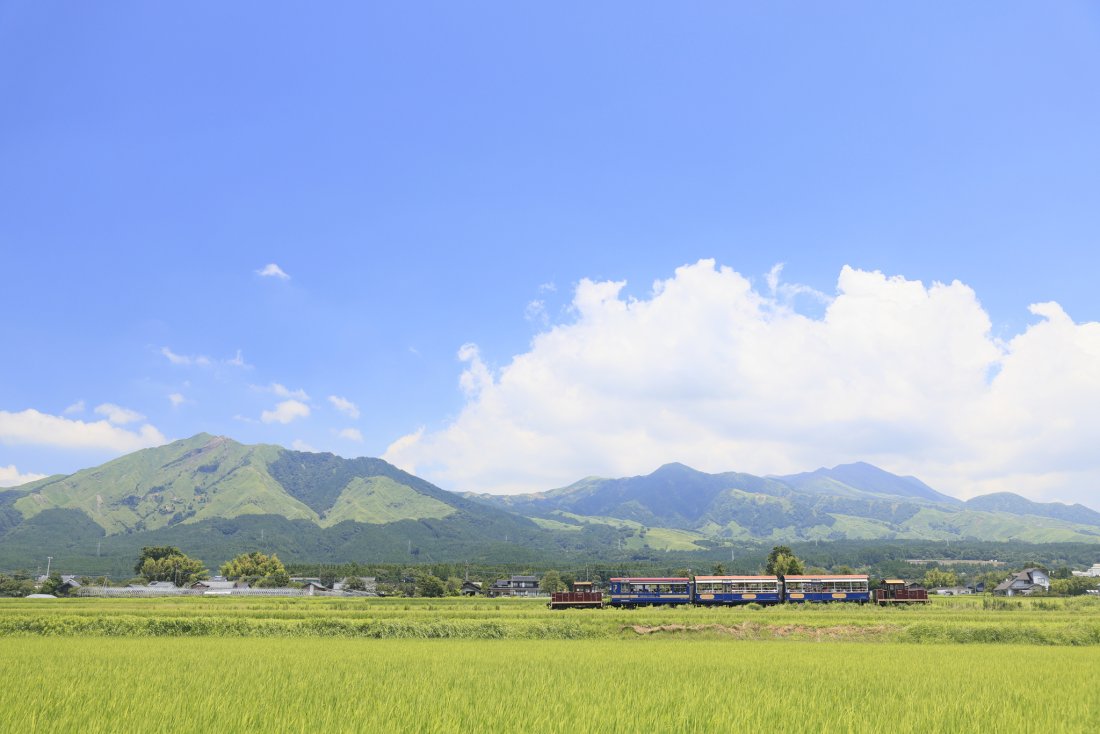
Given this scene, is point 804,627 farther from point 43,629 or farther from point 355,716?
point 43,629

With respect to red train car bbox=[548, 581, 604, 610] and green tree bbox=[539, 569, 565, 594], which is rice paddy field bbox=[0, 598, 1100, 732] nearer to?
red train car bbox=[548, 581, 604, 610]

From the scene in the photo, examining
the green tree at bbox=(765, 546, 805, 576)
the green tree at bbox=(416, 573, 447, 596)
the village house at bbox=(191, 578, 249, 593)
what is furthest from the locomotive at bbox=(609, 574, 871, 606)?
the village house at bbox=(191, 578, 249, 593)

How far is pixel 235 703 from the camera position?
13125mm

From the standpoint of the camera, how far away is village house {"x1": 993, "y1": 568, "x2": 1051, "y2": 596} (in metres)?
125

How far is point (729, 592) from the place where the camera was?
208ft

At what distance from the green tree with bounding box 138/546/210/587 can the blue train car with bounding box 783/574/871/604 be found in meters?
130

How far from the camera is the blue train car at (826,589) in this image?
208ft

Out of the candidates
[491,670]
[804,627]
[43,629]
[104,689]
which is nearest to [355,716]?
[104,689]

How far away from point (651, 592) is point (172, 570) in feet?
425

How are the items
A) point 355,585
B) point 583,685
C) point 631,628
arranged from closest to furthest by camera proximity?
point 583,685 → point 631,628 → point 355,585

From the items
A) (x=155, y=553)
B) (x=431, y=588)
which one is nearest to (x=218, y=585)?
(x=155, y=553)

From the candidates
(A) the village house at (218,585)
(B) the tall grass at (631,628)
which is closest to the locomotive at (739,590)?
(B) the tall grass at (631,628)

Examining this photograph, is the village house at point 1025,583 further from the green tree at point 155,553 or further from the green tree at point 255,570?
the green tree at point 155,553

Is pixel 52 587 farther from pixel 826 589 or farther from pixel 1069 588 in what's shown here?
pixel 1069 588
